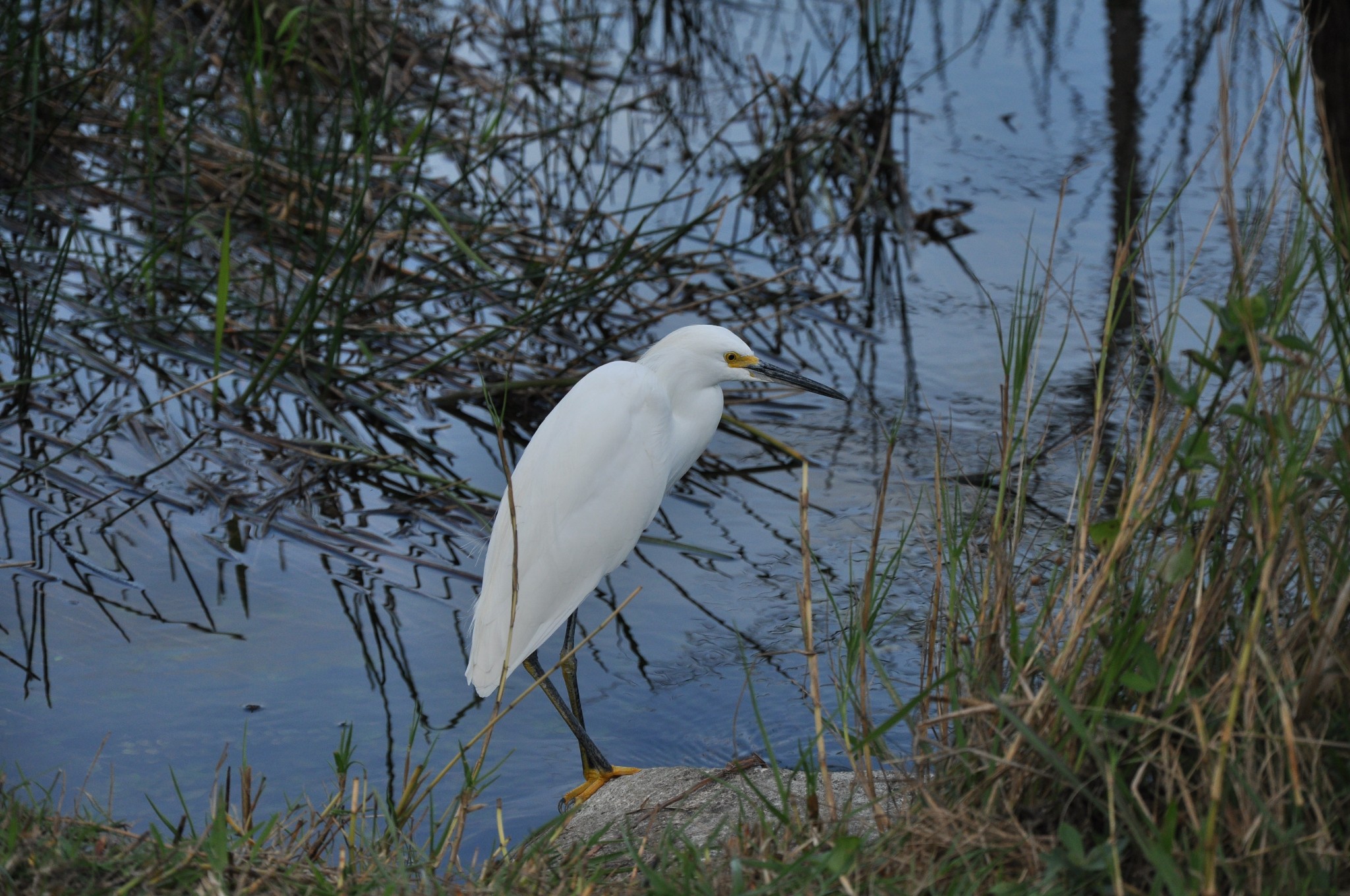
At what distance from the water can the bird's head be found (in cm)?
41

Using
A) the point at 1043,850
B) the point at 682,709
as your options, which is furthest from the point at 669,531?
the point at 1043,850

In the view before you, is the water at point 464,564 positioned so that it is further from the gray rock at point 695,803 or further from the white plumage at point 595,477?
the white plumage at point 595,477

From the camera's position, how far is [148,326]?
3938 millimetres

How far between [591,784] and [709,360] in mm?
871

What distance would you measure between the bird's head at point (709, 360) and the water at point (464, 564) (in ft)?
1.33

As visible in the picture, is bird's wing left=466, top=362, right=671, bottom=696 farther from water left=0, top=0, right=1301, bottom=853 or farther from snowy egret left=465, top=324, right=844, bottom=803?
water left=0, top=0, right=1301, bottom=853

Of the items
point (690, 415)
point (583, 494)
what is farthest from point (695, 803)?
point (690, 415)

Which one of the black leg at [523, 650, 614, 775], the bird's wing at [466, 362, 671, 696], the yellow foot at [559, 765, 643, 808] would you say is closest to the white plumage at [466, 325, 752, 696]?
the bird's wing at [466, 362, 671, 696]

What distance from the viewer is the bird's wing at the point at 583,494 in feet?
8.28

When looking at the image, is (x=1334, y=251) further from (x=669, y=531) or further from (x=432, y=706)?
(x=669, y=531)

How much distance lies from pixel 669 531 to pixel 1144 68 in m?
4.65

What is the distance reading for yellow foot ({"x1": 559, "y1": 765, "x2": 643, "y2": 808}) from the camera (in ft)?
7.88

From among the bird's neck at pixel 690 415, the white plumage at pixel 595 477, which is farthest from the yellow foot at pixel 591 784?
the bird's neck at pixel 690 415

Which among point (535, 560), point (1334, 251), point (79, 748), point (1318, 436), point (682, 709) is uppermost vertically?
point (1334, 251)
